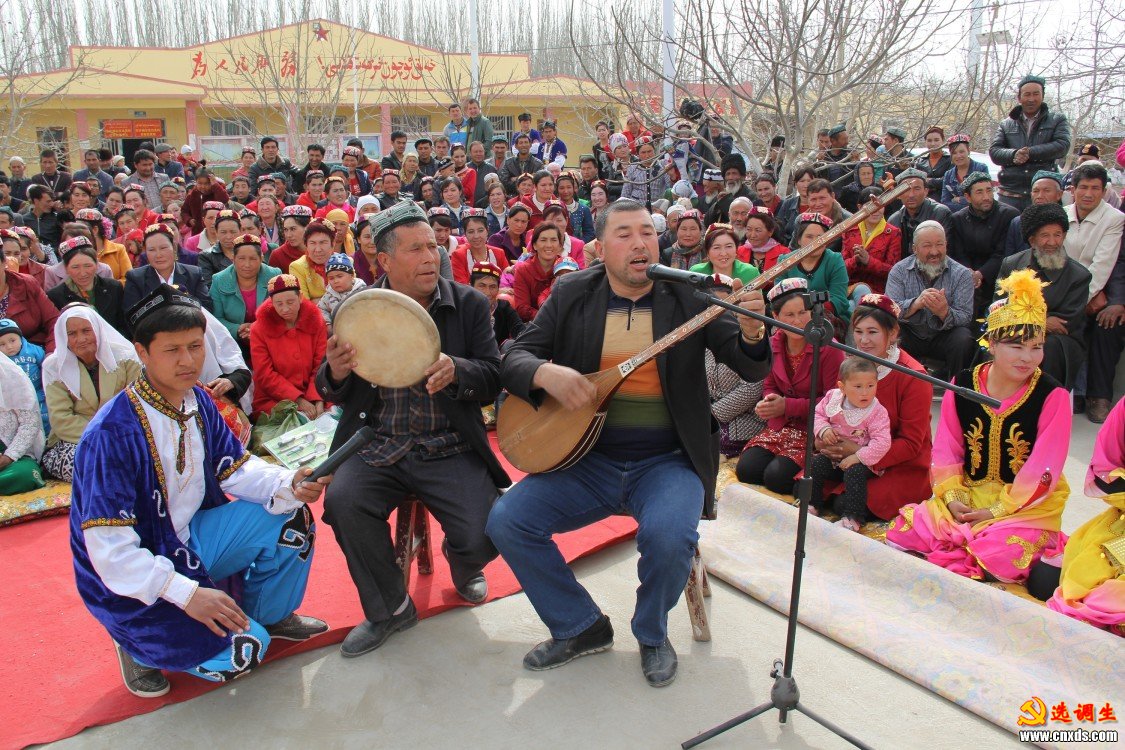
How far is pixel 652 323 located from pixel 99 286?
4825 mm

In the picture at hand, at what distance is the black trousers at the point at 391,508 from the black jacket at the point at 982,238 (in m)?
5.19

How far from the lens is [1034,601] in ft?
10.5

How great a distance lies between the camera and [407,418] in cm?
340

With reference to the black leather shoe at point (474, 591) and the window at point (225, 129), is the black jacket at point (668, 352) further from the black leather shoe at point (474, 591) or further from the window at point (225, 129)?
the window at point (225, 129)

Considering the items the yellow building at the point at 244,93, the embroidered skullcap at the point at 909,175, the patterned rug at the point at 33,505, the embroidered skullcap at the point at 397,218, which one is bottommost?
the patterned rug at the point at 33,505

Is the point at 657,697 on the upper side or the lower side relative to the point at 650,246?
lower

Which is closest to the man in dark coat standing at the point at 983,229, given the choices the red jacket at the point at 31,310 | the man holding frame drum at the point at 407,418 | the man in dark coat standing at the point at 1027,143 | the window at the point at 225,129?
the man in dark coat standing at the point at 1027,143

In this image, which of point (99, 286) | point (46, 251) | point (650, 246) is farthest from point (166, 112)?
point (650, 246)

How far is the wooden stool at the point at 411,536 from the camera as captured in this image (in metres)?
3.53

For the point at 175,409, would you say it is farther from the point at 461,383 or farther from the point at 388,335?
the point at 461,383

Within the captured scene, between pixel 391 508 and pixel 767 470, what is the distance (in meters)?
2.16

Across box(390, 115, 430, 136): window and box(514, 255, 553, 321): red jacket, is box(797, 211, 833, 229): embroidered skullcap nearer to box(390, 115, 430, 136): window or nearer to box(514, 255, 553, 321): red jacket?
box(514, 255, 553, 321): red jacket

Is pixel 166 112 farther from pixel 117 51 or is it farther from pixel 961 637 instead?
pixel 961 637

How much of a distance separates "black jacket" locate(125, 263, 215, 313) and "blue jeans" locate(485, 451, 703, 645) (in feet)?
14.2
